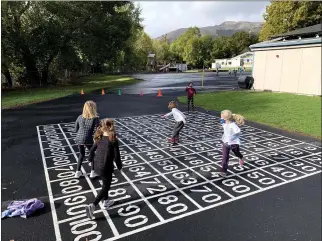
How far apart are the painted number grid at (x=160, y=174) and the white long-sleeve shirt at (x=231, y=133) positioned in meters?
1.09

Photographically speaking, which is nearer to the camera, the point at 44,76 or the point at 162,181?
the point at 44,76

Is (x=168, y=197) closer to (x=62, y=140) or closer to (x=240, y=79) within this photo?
(x=240, y=79)

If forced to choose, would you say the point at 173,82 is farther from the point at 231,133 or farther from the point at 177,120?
the point at 231,133

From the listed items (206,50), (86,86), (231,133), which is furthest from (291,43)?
Answer: (231,133)

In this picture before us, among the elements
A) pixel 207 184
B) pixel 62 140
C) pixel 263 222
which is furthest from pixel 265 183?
pixel 62 140

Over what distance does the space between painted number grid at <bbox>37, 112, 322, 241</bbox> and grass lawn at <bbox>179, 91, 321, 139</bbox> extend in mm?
604

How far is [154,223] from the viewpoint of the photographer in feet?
15.7

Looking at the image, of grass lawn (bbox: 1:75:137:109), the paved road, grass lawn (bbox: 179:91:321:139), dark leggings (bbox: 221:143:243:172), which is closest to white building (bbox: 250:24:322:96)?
grass lawn (bbox: 179:91:321:139)

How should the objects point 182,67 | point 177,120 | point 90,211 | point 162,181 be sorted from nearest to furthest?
point 182,67
point 90,211
point 162,181
point 177,120

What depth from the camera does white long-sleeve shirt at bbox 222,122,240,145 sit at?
220 inches

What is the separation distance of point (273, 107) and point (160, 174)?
11.2 ft

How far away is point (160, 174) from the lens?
6.87 metres

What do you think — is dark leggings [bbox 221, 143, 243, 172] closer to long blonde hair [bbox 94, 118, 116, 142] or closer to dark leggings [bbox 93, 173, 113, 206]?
dark leggings [bbox 93, 173, 113, 206]

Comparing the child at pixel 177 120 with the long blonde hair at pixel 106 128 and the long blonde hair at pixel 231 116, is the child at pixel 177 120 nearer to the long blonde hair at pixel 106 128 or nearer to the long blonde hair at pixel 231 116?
the long blonde hair at pixel 231 116
